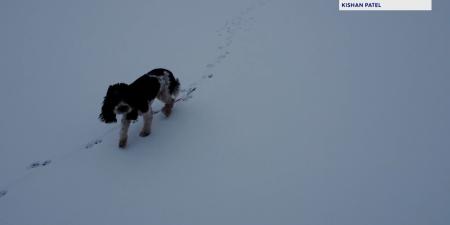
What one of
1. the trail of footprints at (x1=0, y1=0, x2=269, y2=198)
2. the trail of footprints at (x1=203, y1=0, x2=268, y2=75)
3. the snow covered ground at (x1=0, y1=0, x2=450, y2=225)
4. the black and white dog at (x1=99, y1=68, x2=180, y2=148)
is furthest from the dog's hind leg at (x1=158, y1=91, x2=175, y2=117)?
the trail of footprints at (x1=203, y1=0, x2=268, y2=75)

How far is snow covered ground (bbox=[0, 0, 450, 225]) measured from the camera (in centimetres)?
318

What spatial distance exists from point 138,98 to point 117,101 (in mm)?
255

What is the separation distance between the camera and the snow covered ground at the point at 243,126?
3.18m

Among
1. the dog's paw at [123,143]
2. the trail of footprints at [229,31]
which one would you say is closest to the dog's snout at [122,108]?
the dog's paw at [123,143]

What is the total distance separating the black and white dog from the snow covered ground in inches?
9.4

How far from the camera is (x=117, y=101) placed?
3.53 m

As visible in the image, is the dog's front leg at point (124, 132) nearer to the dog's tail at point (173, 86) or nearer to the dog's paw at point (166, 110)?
the dog's paw at point (166, 110)

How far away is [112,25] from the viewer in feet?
25.7

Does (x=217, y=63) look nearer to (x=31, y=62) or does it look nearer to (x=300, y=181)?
(x=300, y=181)

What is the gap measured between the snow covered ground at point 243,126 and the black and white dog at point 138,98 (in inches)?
9.4

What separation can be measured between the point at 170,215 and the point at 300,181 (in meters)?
1.44

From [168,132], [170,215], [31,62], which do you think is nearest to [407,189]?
[170,215]

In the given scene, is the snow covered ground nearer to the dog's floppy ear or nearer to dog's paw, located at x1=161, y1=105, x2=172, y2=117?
dog's paw, located at x1=161, y1=105, x2=172, y2=117

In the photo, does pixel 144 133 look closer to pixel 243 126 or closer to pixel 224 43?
pixel 243 126
